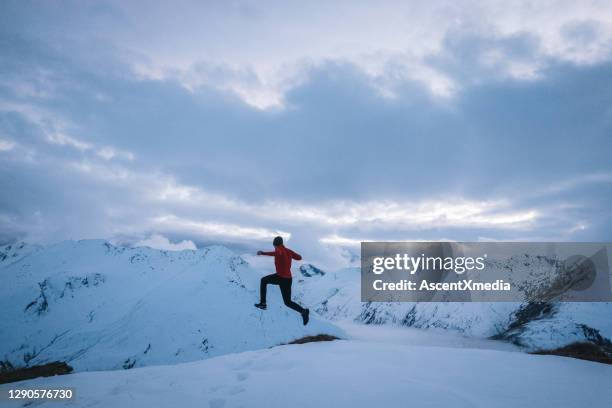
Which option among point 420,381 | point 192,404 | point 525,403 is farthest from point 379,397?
point 192,404

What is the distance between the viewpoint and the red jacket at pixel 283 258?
12.6 m

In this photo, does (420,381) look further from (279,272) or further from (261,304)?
(261,304)

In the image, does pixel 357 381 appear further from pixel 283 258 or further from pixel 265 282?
pixel 265 282

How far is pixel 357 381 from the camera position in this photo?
884 cm

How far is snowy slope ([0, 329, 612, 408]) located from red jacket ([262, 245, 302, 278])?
9.23ft

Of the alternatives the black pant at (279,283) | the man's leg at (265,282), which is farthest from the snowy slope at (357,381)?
the man's leg at (265,282)

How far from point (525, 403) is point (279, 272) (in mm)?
8075

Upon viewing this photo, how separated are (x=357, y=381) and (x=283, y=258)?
5.10 metres

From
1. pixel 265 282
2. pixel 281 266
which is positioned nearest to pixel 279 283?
pixel 265 282

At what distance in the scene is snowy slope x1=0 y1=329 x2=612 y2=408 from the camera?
7.95 meters

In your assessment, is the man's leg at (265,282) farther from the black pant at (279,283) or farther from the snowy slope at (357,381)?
the snowy slope at (357,381)

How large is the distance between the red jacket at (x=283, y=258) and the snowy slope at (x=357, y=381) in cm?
281

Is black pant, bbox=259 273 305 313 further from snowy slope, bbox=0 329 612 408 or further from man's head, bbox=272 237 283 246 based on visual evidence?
snowy slope, bbox=0 329 612 408

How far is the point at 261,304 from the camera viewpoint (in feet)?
46.5
